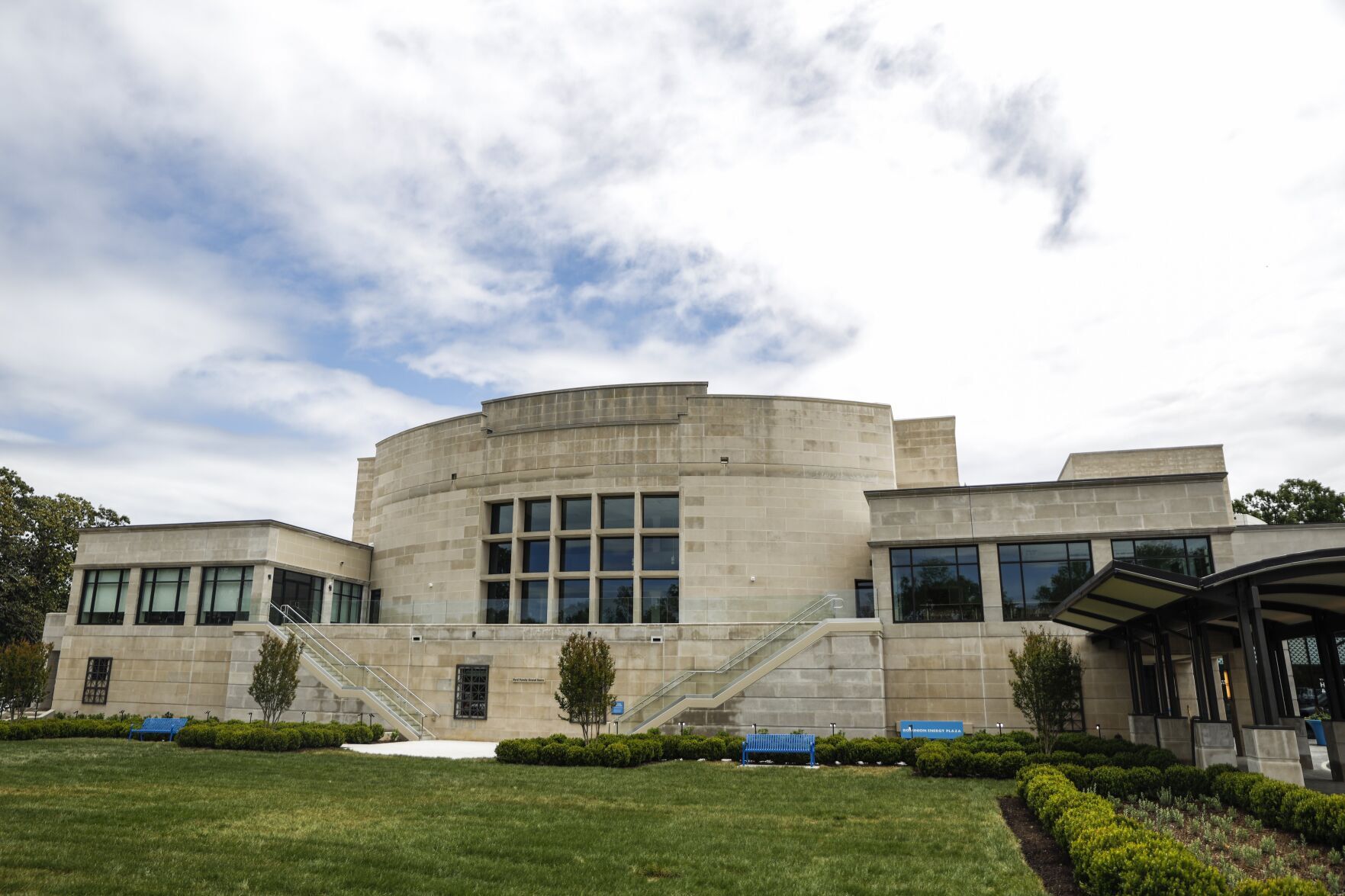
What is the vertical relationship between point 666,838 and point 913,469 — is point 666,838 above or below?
below

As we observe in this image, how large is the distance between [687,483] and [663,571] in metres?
3.74

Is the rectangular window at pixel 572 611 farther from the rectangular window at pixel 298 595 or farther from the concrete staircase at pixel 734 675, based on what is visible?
the rectangular window at pixel 298 595

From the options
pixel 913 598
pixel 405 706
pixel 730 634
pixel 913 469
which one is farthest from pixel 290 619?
pixel 913 469

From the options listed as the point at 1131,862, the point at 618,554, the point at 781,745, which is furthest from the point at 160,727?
the point at 1131,862

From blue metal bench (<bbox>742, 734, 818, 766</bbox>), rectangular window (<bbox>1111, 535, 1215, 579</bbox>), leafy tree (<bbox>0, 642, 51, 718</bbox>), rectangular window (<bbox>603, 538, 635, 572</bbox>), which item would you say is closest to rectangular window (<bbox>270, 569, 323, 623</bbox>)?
leafy tree (<bbox>0, 642, 51, 718</bbox>)

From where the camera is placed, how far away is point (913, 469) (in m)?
40.8

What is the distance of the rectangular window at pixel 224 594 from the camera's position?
3797cm

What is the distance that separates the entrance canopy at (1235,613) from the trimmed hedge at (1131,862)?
5.08m

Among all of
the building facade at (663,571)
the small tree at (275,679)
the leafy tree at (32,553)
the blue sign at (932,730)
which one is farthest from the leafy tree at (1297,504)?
the leafy tree at (32,553)

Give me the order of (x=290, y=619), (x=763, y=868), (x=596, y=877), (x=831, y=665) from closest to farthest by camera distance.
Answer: (x=596, y=877), (x=763, y=868), (x=831, y=665), (x=290, y=619)

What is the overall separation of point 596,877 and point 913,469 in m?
32.5

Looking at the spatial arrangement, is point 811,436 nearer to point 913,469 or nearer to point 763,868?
point 913,469

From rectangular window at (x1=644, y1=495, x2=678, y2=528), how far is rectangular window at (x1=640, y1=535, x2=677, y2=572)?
1.67 ft

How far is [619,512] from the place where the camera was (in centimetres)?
3828
